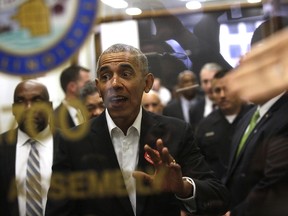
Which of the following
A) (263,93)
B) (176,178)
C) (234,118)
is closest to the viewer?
(263,93)

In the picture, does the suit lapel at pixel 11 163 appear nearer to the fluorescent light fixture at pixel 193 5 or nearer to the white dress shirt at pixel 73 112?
the white dress shirt at pixel 73 112

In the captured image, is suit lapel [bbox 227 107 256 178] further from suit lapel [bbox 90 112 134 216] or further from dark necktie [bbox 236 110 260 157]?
suit lapel [bbox 90 112 134 216]

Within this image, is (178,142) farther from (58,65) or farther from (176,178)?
(58,65)

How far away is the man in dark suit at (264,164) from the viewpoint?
2.82ft

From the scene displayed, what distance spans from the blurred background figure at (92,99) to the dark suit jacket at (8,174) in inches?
7.2

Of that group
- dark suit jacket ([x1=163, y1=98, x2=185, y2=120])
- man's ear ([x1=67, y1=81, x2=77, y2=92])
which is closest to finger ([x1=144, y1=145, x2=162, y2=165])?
dark suit jacket ([x1=163, y1=98, x2=185, y2=120])

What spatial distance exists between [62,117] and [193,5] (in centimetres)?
38

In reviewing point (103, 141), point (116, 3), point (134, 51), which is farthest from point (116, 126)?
point (116, 3)

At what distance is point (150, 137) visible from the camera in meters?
0.95

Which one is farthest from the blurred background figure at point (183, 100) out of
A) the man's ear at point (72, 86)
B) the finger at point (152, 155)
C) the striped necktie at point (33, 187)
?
the striped necktie at point (33, 187)

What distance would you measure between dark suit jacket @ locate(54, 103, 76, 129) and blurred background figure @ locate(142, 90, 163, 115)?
17 cm

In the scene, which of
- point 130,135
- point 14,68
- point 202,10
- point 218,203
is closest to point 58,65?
point 14,68

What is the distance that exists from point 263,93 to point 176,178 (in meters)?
0.30

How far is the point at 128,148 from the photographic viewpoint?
956 mm
